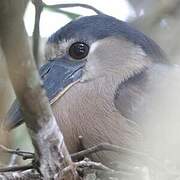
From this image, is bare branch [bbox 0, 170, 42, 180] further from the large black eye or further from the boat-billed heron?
the large black eye

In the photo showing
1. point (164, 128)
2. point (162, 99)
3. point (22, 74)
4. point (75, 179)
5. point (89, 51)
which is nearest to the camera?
point (22, 74)

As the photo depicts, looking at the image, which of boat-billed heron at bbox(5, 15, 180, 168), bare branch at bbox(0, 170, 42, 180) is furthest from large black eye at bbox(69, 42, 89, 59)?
bare branch at bbox(0, 170, 42, 180)

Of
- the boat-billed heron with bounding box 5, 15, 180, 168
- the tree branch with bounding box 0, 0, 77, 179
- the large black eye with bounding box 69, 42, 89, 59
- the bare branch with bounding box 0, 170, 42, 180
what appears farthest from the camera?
the large black eye with bounding box 69, 42, 89, 59

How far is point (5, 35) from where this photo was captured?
82cm

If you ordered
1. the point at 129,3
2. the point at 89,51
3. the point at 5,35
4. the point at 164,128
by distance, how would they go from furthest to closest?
the point at 129,3 → the point at 89,51 → the point at 164,128 → the point at 5,35

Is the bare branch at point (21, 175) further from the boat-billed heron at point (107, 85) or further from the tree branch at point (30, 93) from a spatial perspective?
the boat-billed heron at point (107, 85)

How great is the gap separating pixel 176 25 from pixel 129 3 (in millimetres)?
265

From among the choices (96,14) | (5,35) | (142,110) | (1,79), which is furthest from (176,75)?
(5,35)

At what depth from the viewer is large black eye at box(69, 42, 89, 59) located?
1.97m

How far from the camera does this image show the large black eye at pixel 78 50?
1.97 meters

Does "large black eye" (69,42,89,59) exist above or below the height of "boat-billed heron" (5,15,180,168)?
above

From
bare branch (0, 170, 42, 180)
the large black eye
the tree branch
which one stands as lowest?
bare branch (0, 170, 42, 180)

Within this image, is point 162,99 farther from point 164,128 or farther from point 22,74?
point 22,74

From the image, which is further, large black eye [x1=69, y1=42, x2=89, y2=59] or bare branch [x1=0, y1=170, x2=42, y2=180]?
large black eye [x1=69, y1=42, x2=89, y2=59]
